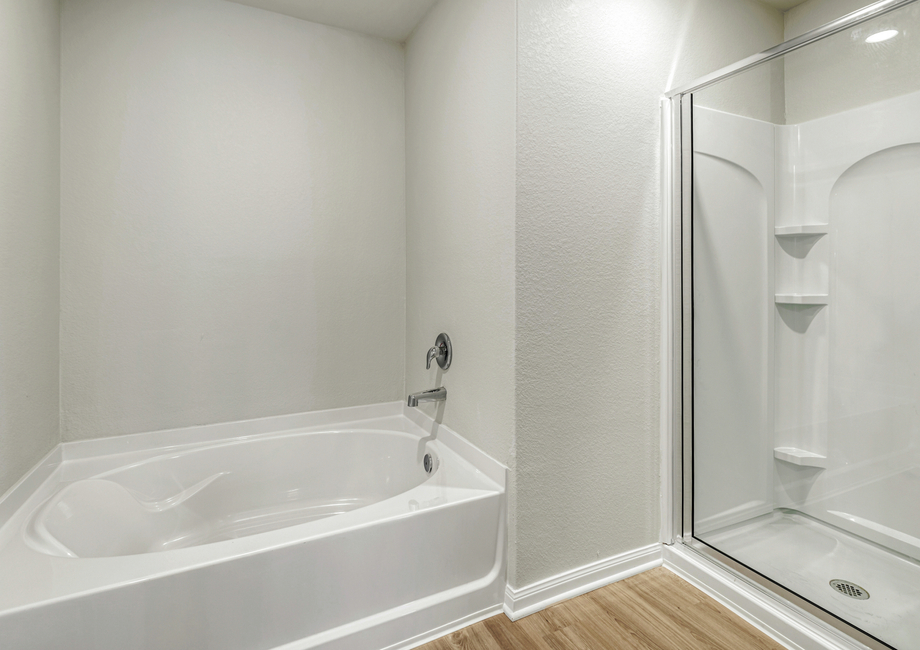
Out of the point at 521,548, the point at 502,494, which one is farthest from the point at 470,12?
the point at 521,548

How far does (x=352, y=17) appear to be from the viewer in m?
2.19

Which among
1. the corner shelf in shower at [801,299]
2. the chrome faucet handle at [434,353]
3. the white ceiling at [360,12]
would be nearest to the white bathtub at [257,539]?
the chrome faucet handle at [434,353]

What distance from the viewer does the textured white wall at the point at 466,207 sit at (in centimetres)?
161

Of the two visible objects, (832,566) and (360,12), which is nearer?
(832,566)

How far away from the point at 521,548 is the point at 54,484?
5.29 ft

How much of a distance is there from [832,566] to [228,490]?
85.5 inches

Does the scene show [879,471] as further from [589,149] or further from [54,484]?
[54,484]

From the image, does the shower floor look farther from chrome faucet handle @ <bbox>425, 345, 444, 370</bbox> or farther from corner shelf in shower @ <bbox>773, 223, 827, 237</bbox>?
chrome faucet handle @ <bbox>425, 345, 444, 370</bbox>

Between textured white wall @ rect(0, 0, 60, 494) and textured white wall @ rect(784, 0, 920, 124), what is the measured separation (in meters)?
2.36

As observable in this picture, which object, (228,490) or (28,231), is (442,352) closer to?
(228,490)

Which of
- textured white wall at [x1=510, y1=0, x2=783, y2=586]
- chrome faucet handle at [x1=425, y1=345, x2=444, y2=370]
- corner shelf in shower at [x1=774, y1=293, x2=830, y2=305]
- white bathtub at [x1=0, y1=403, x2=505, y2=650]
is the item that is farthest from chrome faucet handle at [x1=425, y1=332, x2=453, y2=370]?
corner shelf in shower at [x1=774, y1=293, x2=830, y2=305]

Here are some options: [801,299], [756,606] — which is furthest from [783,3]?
[756,606]

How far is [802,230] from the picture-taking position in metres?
1.67

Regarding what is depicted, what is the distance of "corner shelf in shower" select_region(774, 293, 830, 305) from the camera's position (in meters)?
1.65
